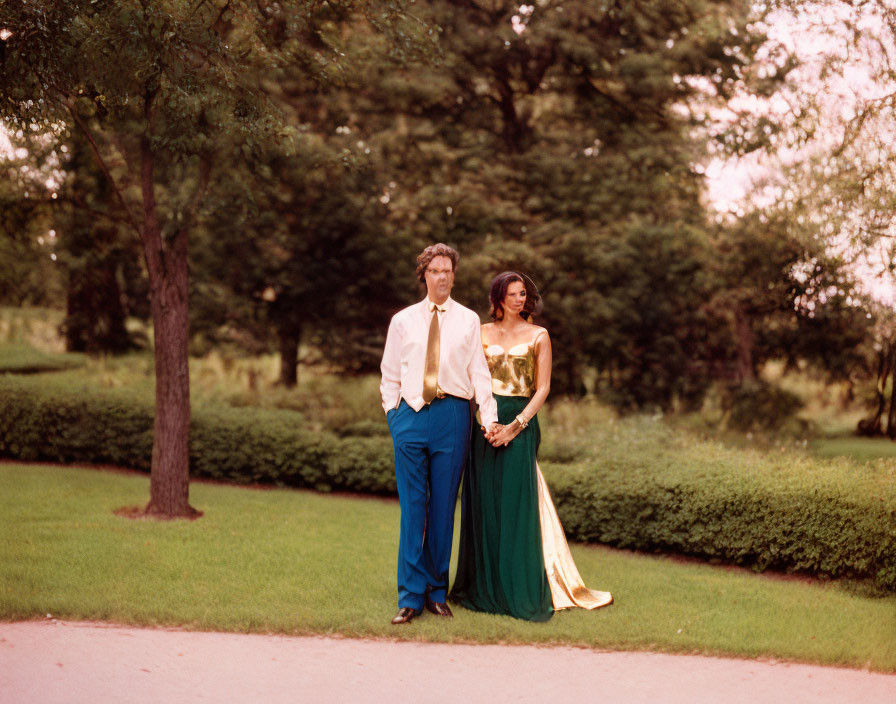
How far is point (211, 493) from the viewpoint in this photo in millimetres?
10680

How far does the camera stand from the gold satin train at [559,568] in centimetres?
628

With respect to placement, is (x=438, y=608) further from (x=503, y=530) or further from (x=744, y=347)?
(x=744, y=347)

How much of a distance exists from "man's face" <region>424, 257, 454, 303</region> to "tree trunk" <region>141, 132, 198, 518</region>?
13.5ft

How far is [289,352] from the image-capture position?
17.5 m

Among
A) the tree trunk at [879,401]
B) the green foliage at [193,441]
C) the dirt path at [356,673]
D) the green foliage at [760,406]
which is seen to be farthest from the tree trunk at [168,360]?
the tree trunk at [879,401]

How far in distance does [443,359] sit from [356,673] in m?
1.94

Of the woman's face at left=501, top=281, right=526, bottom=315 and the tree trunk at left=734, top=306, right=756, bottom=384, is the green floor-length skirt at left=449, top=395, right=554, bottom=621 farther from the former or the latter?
the tree trunk at left=734, top=306, right=756, bottom=384

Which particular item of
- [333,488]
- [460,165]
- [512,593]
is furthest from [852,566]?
[460,165]

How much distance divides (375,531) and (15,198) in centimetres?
627

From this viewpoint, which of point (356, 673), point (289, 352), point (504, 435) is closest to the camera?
point (356, 673)

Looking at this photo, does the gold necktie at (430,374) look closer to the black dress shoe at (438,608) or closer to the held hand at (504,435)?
the held hand at (504,435)

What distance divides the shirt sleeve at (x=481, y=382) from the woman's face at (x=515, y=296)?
0.43 m

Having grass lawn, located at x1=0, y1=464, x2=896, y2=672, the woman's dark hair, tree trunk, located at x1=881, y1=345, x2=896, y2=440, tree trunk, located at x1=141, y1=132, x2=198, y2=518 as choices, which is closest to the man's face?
the woman's dark hair

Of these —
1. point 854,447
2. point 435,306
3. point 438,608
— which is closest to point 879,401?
point 854,447
